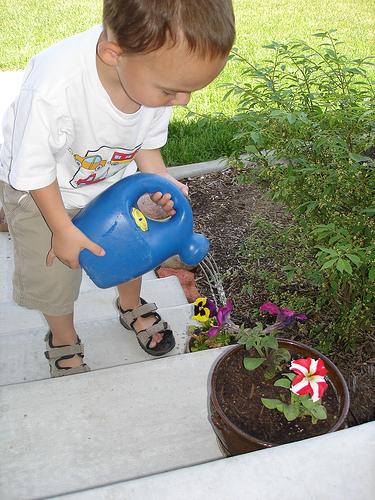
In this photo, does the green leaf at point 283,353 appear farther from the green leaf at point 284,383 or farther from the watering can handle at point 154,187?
the watering can handle at point 154,187

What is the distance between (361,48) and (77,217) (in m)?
5.90

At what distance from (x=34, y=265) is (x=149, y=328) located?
1.69 ft

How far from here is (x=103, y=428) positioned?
4.38ft

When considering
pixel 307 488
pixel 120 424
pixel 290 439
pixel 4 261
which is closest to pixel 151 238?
pixel 120 424

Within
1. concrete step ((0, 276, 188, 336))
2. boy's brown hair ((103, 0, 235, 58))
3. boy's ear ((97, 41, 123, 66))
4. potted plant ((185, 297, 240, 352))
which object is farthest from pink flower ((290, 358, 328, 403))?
concrete step ((0, 276, 188, 336))

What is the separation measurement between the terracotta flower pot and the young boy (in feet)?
1.57

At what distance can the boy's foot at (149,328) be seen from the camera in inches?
72.4

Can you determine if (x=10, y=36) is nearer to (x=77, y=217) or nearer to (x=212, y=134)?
(x=212, y=134)

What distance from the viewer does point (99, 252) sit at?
1.41m

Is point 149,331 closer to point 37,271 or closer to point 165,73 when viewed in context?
point 37,271

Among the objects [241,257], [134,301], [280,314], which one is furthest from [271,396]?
[241,257]

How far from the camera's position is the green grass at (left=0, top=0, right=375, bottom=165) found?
3654 millimetres

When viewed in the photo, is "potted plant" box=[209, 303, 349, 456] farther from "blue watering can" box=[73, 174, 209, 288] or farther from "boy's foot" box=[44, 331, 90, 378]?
"boy's foot" box=[44, 331, 90, 378]

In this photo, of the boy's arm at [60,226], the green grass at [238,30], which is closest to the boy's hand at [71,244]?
the boy's arm at [60,226]
